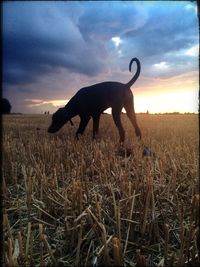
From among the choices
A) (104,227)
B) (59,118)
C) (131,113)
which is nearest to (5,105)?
(104,227)

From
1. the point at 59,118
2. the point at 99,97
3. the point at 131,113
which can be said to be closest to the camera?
the point at 131,113

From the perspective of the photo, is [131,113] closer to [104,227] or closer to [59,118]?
[59,118]

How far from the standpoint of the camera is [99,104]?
17.8 ft

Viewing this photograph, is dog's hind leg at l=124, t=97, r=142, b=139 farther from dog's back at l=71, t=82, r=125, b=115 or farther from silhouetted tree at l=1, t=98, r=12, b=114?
silhouetted tree at l=1, t=98, r=12, b=114

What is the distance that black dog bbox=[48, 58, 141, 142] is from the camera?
5.06m

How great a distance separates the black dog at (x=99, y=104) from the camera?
5.06 meters

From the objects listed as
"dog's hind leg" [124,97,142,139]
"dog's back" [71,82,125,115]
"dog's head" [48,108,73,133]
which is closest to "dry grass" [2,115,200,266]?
"dog's hind leg" [124,97,142,139]

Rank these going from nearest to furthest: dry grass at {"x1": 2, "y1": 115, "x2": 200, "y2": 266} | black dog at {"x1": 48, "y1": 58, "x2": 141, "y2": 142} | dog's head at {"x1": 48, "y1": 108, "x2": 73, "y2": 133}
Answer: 1. dry grass at {"x1": 2, "y1": 115, "x2": 200, "y2": 266}
2. black dog at {"x1": 48, "y1": 58, "x2": 141, "y2": 142}
3. dog's head at {"x1": 48, "y1": 108, "x2": 73, "y2": 133}

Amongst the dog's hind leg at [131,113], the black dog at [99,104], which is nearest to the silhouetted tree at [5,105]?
the black dog at [99,104]

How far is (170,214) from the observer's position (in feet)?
5.40

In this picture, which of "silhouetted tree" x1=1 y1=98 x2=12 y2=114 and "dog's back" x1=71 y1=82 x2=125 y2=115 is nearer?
"silhouetted tree" x1=1 y1=98 x2=12 y2=114

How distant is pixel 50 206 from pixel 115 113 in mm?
3330

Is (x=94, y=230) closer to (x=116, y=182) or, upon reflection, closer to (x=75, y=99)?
(x=116, y=182)

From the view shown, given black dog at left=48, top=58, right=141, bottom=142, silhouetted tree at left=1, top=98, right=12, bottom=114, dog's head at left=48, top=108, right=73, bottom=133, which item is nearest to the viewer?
silhouetted tree at left=1, top=98, right=12, bottom=114
